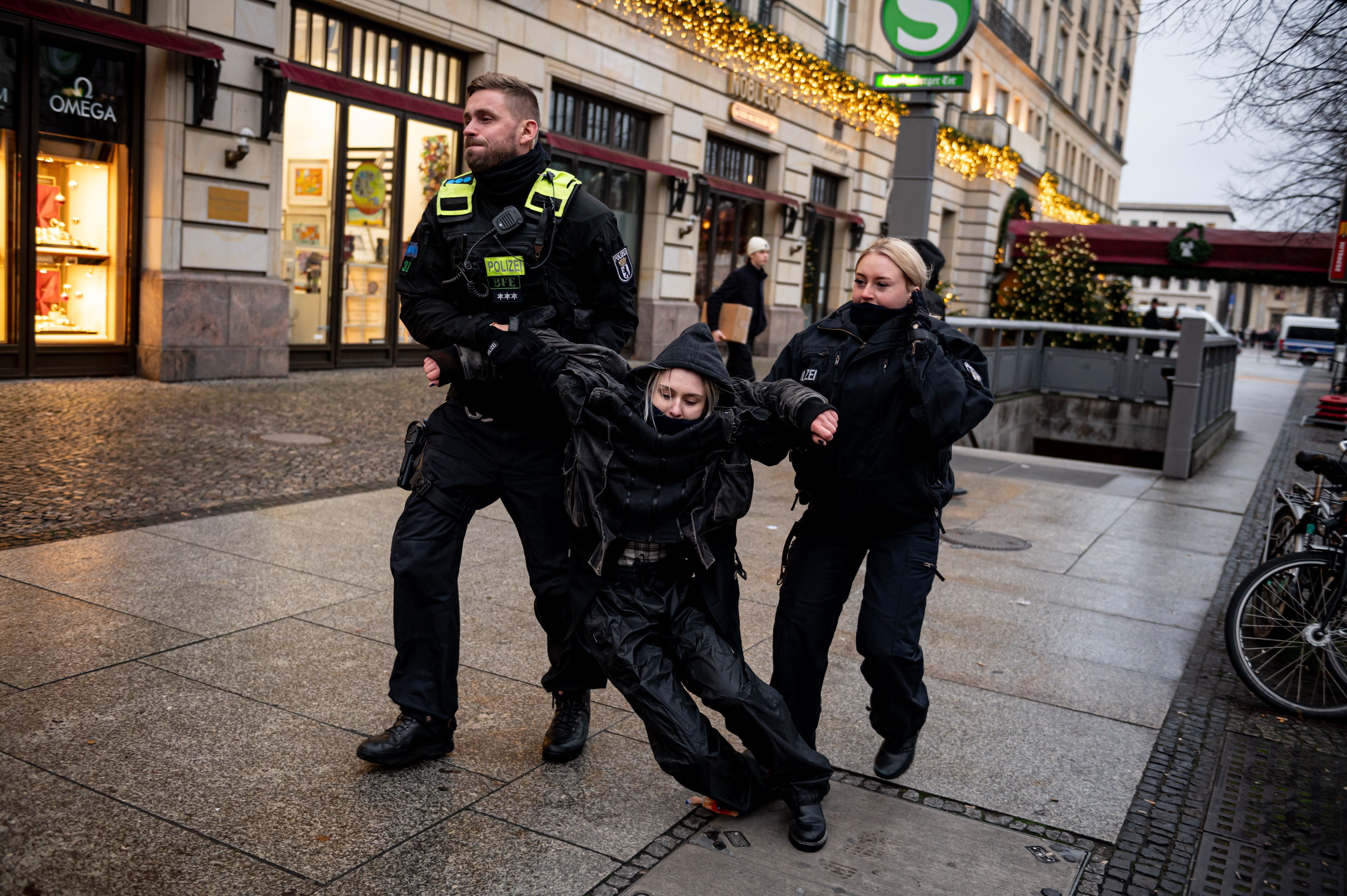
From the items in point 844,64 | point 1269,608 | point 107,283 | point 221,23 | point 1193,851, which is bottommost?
point 1193,851

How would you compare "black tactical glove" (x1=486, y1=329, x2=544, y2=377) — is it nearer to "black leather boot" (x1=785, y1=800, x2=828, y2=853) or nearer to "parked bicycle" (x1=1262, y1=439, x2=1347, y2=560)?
"black leather boot" (x1=785, y1=800, x2=828, y2=853)

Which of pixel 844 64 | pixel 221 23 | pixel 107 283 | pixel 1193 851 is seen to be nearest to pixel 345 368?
pixel 107 283

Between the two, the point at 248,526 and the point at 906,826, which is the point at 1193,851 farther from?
the point at 248,526

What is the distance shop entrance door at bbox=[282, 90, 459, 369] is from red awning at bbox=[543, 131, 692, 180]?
193 centimetres

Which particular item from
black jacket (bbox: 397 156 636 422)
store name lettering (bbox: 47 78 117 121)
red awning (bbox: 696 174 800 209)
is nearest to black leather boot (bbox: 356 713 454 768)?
black jacket (bbox: 397 156 636 422)

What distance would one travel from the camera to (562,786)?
356cm

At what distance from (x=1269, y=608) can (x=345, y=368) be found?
12.0 metres

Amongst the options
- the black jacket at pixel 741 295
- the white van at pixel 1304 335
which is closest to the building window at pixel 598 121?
the black jacket at pixel 741 295

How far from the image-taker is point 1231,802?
3.88m

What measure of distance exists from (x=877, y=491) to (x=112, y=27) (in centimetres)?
1017

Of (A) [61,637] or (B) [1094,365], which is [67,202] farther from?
(B) [1094,365]

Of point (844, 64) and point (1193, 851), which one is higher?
point (844, 64)

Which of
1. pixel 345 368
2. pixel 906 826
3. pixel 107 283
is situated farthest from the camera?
pixel 345 368

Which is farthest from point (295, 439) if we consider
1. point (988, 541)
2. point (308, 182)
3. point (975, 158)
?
point (975, 158)
